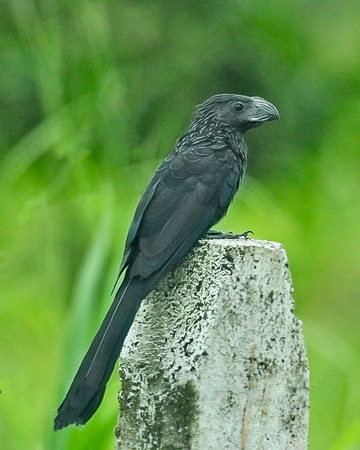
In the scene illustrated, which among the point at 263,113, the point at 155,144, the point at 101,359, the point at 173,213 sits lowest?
the point at 101,359

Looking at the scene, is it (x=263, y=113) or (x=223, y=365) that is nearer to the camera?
(x=223, y=365)

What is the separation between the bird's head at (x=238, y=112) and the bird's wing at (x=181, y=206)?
265 mm

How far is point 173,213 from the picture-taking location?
5.54 ft

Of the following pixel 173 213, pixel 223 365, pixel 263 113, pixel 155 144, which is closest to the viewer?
pixel 223 365

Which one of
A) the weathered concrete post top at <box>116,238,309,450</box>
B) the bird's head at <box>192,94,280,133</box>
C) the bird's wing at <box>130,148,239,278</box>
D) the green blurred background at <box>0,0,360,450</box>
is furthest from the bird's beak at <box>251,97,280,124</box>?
the weathered concrete post top at <box>116,238,309,450</box>

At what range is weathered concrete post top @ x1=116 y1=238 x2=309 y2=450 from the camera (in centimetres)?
122

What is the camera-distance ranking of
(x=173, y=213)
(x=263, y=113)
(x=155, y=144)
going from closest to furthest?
(x=173, y=213)
(x=263, y=113)
(x=155, y=144)

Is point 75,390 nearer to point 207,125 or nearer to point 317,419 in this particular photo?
point 207,125

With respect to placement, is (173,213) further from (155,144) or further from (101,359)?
(155,144)

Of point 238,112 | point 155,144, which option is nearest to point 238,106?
point 238,112

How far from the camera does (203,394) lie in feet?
3.96

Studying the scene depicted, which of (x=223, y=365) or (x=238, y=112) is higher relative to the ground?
(x=238, y=112)

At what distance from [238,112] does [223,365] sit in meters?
1.24

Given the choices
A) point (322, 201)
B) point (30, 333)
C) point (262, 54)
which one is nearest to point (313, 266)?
point (322, 201)
